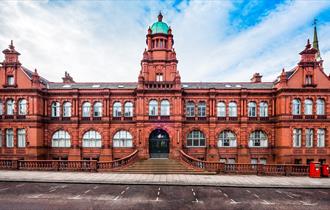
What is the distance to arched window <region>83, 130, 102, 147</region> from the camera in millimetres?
28891

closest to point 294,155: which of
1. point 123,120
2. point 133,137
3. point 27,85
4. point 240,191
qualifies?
point 240,191

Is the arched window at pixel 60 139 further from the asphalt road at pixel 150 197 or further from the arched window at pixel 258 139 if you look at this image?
the arched window at pixel 258 139

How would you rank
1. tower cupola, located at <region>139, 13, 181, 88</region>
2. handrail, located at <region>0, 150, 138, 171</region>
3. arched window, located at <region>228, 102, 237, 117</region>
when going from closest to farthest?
handrail, located at <region>0, 150, 138, 171</region>
tower cupola, located at <region>139, 13, 181, 88</region>
arched window, located at <region>228, 102, 237, 117</region>

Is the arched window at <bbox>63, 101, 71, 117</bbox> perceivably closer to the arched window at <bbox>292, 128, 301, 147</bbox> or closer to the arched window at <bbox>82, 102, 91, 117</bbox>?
the arched window at <bbox>82, 102, 91, 117</bbox>

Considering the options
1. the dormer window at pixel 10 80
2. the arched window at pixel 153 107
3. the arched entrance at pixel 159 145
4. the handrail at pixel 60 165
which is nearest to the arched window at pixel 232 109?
the arched entrance at pixel 159 145

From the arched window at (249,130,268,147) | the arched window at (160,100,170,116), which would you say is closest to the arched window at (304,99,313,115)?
the arched window at (249,130,268,147)

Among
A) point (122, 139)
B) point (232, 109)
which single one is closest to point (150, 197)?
point (122, 139)

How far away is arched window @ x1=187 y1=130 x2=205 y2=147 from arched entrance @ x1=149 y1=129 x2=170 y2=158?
134 inches

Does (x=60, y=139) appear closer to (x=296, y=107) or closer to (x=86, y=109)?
(x=86, y=109)

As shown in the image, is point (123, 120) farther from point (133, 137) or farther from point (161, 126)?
point (161, 126)

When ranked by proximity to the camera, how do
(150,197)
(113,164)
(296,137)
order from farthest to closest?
(296,137), (113,164), (150,197)

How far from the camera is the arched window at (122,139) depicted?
28.8 meters

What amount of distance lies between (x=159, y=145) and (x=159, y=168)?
5.55 m

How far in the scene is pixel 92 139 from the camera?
2892 cm
